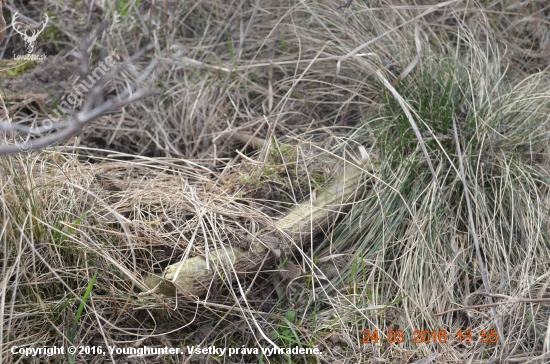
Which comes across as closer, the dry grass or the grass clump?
the dry grass

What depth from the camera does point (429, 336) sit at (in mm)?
2125

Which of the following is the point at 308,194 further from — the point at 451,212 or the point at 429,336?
the point at 429,336

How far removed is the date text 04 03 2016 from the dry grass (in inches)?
0.9

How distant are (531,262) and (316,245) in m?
0.83

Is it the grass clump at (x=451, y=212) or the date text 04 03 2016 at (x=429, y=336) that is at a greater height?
the grass clump at (x=451, y=212)

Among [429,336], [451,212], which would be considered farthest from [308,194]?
[429,336]

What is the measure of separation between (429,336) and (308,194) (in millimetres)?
747

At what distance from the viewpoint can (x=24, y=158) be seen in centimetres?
221

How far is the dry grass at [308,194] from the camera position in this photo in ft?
6.69

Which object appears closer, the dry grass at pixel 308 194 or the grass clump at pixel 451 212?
the dry grass at pixel 308 194

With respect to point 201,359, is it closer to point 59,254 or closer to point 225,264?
point 225,264

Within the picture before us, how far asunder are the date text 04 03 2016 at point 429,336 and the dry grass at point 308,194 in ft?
0.08

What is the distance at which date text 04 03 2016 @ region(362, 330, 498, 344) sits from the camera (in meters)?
2.11

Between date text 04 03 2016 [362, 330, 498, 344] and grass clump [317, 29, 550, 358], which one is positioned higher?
grass clump [317, 29, 550, 358]
